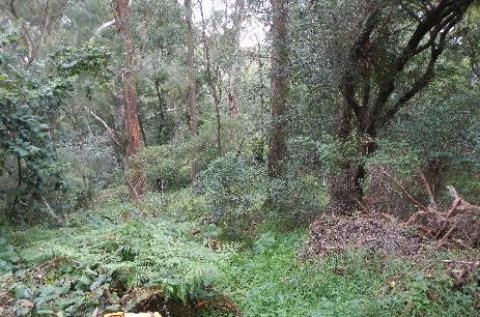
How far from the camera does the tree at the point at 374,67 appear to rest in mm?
7559

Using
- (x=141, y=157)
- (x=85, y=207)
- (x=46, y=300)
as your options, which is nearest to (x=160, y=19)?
(x=141, y=157)

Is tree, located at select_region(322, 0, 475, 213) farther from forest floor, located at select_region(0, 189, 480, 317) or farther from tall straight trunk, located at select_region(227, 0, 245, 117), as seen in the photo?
tall straight trunk, located at select_region(227, 0, 245, 117)

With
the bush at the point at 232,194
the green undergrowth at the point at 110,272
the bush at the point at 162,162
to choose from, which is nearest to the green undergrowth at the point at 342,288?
the green undergrowth at the point at 110,272

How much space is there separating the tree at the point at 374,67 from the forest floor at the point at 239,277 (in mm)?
1721

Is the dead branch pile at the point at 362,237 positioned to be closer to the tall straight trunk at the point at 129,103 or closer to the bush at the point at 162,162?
the bush at the point at 162,162

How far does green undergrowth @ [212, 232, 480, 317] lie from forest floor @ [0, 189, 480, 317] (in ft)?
0.04

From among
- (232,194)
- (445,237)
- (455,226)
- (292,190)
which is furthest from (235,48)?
(445,237)

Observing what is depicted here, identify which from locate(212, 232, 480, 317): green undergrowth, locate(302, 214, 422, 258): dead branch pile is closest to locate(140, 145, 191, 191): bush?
locate(212, 232, 480, 317): green undergrowth

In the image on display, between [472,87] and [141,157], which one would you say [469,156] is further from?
[141,157]

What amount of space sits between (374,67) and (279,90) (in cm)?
221

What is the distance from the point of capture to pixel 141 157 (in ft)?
41.6

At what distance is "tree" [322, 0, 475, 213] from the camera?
7.56 meters

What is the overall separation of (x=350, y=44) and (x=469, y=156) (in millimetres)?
2572

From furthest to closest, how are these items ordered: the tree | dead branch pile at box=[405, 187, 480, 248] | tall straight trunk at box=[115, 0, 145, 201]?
1. tall straight trunk at box=[115, 0, 145, 201]
2. the tree
3. dead branch pile at box=[405, 187, 480, 248]
